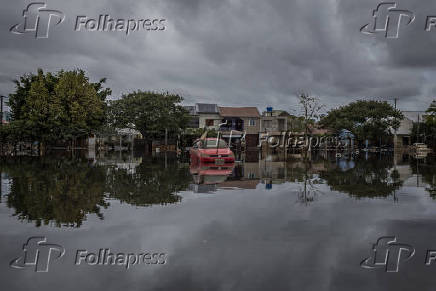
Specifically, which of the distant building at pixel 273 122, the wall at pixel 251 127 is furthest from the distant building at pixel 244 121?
the distant building at pixel 273 122

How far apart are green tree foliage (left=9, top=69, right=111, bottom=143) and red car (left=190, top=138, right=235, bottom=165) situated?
2022cm

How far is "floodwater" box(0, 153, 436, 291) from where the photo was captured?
3.43m

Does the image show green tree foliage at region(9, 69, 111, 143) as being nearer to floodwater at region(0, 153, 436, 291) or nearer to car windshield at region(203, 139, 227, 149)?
car windshield at region(203, 139, 227, 149)

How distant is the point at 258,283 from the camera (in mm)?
3297

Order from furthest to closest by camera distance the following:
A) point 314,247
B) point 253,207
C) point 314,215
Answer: point 253,207, point 314,215, point 314,247

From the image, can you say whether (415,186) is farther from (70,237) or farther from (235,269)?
(70,237)

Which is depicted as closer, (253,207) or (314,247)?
(314,247)

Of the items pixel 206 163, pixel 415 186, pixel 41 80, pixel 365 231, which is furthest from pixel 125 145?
pixel 365 231

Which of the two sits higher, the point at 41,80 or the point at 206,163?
the point at 41,80

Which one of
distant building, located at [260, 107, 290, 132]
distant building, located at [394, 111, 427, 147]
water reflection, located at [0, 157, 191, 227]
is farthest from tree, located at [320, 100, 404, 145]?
water reflection, located at [0, 157, 191, 227]

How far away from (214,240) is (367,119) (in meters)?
54.7

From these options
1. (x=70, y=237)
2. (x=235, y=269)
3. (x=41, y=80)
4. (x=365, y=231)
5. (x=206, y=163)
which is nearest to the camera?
(x=235, y=269)

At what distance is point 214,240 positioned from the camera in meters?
4.70

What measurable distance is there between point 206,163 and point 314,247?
1446 cm
